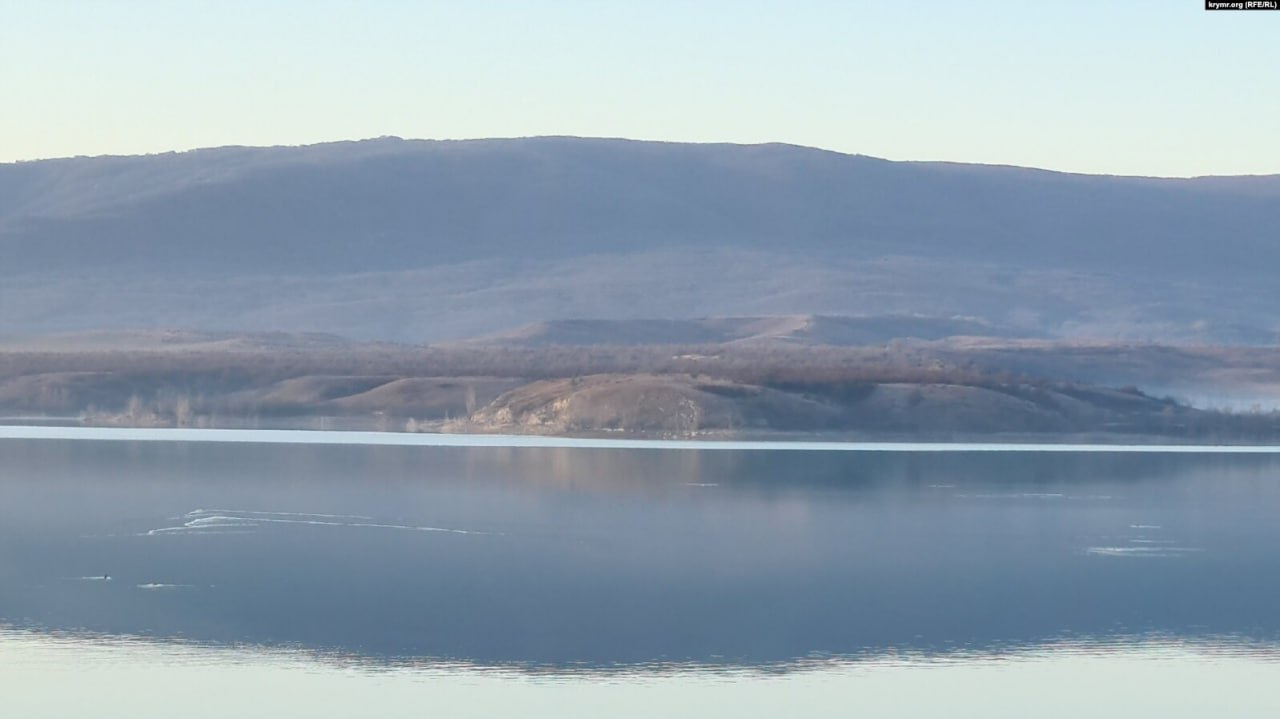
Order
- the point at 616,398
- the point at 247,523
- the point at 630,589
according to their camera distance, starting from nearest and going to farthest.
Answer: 1. the point at 630,589
2. the point at 247,523
3. the point at 616,398

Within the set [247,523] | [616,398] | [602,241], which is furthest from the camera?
[602,241]

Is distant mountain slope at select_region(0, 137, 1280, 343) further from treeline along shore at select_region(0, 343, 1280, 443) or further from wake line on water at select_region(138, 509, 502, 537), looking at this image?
wake line on water at select_region(138, 509, 502, 537)

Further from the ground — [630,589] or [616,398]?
[616,398]

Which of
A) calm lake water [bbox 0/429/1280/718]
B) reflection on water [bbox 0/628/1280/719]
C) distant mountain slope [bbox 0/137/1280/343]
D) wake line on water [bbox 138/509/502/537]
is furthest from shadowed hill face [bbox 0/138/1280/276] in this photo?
reflection on water [bbox 0/628/1280/719]

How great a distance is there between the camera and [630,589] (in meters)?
25.1

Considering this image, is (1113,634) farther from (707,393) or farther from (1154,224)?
(1154,224)

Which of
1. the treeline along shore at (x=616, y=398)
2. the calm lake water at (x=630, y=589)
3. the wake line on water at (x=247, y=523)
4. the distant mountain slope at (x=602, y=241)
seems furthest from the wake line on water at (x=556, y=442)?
the distant mountain slope at (x=602, y=241)

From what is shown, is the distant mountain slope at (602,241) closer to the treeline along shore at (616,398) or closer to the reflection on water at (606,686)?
the treeline along shore at (616,398)

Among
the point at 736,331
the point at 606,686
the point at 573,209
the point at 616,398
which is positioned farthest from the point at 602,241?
the point at 606,686

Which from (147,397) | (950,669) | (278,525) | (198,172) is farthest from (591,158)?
(950,669)

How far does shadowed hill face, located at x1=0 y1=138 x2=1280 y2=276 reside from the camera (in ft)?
435

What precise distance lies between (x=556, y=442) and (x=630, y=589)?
2178 cm

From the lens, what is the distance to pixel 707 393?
50.9 m

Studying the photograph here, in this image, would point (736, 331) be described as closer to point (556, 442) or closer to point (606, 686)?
point (556, 442)
